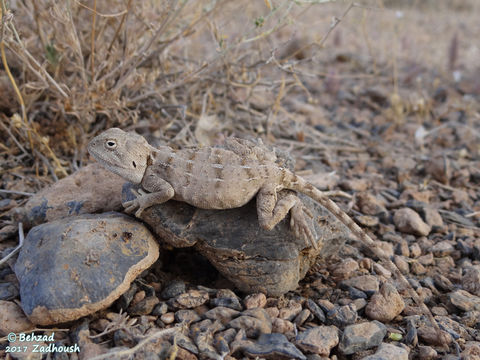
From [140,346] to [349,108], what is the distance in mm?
6230

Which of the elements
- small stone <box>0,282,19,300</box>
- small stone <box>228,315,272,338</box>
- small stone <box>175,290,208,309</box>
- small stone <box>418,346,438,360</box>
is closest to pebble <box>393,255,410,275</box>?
small stone <box>418,346,438,360</box>

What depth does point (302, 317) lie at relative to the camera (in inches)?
135

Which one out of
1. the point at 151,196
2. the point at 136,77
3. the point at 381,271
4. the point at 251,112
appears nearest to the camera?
the point at 151,196

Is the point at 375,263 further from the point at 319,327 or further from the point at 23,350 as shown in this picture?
the point at 23,350

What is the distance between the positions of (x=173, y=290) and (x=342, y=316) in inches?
54.7

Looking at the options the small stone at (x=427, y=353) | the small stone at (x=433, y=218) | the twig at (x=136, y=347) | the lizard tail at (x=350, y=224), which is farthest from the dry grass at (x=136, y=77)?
the small stone at (x=427, y=353)

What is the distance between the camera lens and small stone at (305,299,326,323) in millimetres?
3477

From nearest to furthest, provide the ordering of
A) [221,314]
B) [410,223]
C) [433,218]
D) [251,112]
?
[221,314] → [410,223] → [433,218] → [251,112]

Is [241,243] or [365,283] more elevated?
[241,243]

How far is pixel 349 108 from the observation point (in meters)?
7.91

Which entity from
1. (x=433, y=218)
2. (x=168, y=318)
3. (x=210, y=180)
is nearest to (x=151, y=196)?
(x=210, y=180)

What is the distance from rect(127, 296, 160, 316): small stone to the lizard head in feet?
3.66

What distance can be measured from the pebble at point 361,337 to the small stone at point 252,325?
555mm

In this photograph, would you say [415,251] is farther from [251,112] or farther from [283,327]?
[251,112]
